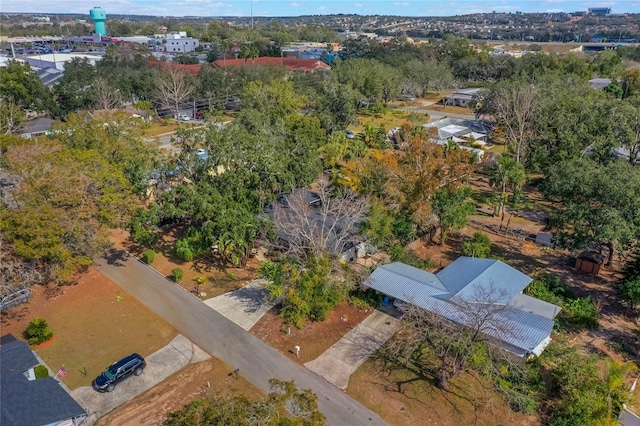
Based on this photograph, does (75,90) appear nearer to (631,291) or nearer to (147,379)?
(147,379)

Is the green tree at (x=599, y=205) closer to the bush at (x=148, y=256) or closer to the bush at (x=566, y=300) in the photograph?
the bush at (x=566, y=300)

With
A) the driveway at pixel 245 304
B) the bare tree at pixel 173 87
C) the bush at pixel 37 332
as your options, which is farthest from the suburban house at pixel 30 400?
the bare tree at pixel 173 87

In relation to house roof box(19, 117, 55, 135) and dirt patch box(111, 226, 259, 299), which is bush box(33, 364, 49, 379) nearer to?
dirt patch box(111, 226, 259, 299)

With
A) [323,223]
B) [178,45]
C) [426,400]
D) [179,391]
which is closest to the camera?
[426,400]

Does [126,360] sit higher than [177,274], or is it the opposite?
[177,274]

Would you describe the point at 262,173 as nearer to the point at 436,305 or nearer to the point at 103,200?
the point at 103,200

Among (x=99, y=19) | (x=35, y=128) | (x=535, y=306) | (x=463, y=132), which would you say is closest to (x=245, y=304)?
(x=535, y=306)

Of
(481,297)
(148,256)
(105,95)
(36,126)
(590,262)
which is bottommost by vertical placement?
(148,256)
